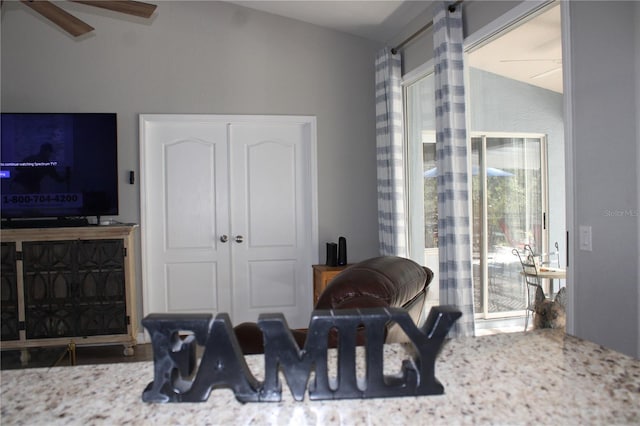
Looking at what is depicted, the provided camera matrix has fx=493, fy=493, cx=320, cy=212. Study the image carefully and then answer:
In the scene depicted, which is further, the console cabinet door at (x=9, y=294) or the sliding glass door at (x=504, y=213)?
the console cabinet door at (x=9, y=294)

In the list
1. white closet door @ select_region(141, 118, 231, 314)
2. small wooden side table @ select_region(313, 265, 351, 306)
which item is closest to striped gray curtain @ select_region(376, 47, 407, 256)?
small wooden side table @ select_region(313, 265, 351, 306)

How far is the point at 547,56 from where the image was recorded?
2.71 metres

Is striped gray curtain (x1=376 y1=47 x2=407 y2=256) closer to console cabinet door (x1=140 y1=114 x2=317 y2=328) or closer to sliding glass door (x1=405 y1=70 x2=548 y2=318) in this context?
sliding glass door (x1=405 y1=70 x2=548 y2=318)

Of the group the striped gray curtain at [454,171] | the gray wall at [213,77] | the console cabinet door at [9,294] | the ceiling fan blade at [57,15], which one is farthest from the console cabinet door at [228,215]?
the ceiling fan blade at [57,15]

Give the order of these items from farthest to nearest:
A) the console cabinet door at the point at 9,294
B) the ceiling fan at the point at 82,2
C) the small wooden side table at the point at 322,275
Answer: the small wooden side table at the point at 322,275
the console cabinet door at the point at 9,294
the ceiling fan at the point at 82,2

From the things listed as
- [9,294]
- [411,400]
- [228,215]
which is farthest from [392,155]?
[411,400]

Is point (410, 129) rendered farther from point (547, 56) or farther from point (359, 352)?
point (359, 352)

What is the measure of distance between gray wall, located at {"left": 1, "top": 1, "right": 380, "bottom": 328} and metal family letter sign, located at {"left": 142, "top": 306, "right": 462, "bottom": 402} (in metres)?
4.01

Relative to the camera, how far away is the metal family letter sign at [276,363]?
2.38 ft

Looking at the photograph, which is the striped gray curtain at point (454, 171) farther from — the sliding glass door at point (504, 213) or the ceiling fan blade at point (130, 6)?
the ceiling fan blade at point (130, 6)

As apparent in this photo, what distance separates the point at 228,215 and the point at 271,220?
413 millimetres

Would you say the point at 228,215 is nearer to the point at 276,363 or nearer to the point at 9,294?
the point at 9,294

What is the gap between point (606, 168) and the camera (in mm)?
2201

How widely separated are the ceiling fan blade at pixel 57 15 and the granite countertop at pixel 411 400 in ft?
6.68
